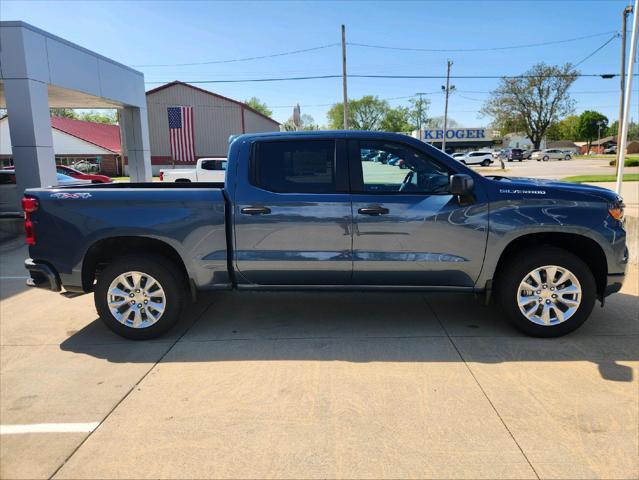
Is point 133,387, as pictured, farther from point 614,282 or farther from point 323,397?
point 614,282

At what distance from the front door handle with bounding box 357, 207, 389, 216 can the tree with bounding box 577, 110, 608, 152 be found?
125 m

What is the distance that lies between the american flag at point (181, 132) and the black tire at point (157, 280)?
27579mm

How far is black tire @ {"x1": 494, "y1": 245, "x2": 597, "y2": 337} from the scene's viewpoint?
13.8ft

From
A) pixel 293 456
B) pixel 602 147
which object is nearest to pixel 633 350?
pixel 293 456

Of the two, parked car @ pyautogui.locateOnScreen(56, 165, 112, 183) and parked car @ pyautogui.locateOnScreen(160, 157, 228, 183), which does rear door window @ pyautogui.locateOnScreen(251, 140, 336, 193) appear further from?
parked car @ pyautogui.locateOnScreen(56, 165, 112, 183)

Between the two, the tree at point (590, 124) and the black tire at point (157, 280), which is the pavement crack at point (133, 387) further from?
the tree at point (590, 124)

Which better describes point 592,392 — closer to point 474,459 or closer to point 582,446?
point 582,446

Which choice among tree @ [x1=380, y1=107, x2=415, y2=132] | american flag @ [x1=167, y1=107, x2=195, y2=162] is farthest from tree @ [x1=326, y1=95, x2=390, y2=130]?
american flag @ [x1=167, y1=107, x2=195, y2=162]

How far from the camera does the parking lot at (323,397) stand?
2.67 metres

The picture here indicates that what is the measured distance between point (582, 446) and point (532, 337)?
66.2 inches

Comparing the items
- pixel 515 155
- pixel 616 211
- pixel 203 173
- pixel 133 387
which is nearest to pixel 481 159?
pixel 515 155

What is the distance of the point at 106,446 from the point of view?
2.84 m

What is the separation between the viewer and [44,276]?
4414mm

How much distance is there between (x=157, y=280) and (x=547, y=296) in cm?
359
